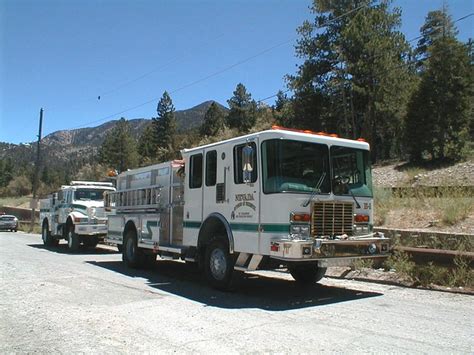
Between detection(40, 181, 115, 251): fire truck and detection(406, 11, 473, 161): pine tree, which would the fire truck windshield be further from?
detection(406, 11, 473, 161): pine tree

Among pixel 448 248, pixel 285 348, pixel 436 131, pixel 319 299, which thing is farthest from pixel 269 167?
pixel 436 131

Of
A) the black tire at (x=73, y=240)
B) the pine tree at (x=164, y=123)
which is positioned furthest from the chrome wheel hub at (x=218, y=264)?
the pine tree at (x=164, y=123)

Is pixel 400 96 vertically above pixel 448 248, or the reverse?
pixel 400 96

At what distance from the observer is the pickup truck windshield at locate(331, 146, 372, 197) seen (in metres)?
9.06

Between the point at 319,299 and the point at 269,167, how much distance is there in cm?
251

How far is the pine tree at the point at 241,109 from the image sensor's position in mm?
73938

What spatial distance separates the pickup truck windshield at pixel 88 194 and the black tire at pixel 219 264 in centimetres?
1088

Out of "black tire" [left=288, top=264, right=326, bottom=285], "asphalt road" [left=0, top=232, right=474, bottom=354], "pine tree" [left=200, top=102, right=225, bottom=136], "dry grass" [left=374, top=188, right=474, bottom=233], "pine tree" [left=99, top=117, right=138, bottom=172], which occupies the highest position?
"pine tree" [left=200, top=102, right=225, bottom=136]

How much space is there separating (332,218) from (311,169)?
925 millimetres

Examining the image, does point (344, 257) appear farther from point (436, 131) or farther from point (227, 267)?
point (436, 131)

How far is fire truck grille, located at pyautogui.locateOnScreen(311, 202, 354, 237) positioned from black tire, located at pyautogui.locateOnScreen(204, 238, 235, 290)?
5.80 ft

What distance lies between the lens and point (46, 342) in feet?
20.3

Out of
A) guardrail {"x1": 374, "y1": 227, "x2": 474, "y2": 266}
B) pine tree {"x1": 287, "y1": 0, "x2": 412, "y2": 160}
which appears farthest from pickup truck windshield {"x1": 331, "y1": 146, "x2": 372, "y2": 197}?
pine tree {"x1": 287, "y1": 0, "x2": 412, "y2": 160}

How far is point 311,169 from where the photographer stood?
8812 millimetres
